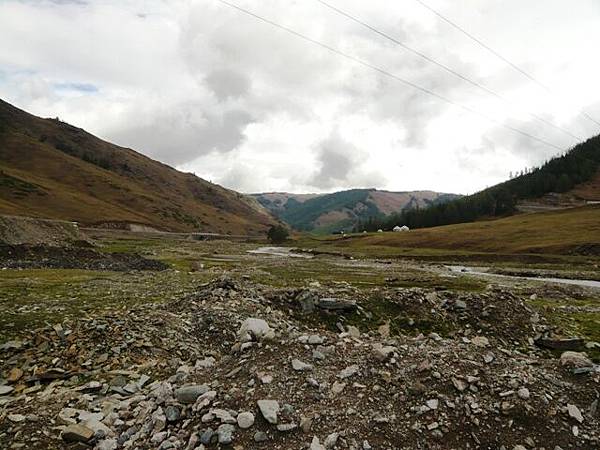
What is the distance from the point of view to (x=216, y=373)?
12859 millimetres

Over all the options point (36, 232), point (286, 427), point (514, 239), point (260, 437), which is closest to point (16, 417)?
point (260, 437)

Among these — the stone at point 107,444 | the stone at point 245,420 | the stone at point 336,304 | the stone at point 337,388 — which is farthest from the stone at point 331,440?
the stone at point 336,304

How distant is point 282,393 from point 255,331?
3932 mm

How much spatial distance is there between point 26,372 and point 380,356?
1261 cm

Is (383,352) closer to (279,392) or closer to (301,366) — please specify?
(301,366)

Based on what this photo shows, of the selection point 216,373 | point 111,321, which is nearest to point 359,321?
point 216,373

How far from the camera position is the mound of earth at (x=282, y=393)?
9969 mm

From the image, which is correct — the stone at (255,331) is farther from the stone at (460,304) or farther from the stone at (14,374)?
the stone at (460,304)

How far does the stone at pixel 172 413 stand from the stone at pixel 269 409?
7.28 feet

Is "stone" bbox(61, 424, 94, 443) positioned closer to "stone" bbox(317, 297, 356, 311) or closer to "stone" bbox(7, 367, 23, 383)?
"stone" bbox(7, 367, 23, 383)

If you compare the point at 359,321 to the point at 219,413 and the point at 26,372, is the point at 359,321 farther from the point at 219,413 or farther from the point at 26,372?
the point at 26,372

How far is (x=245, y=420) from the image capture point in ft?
33.2

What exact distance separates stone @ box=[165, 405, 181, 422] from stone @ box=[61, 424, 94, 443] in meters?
1.95

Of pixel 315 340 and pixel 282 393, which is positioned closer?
pixel 282 393
